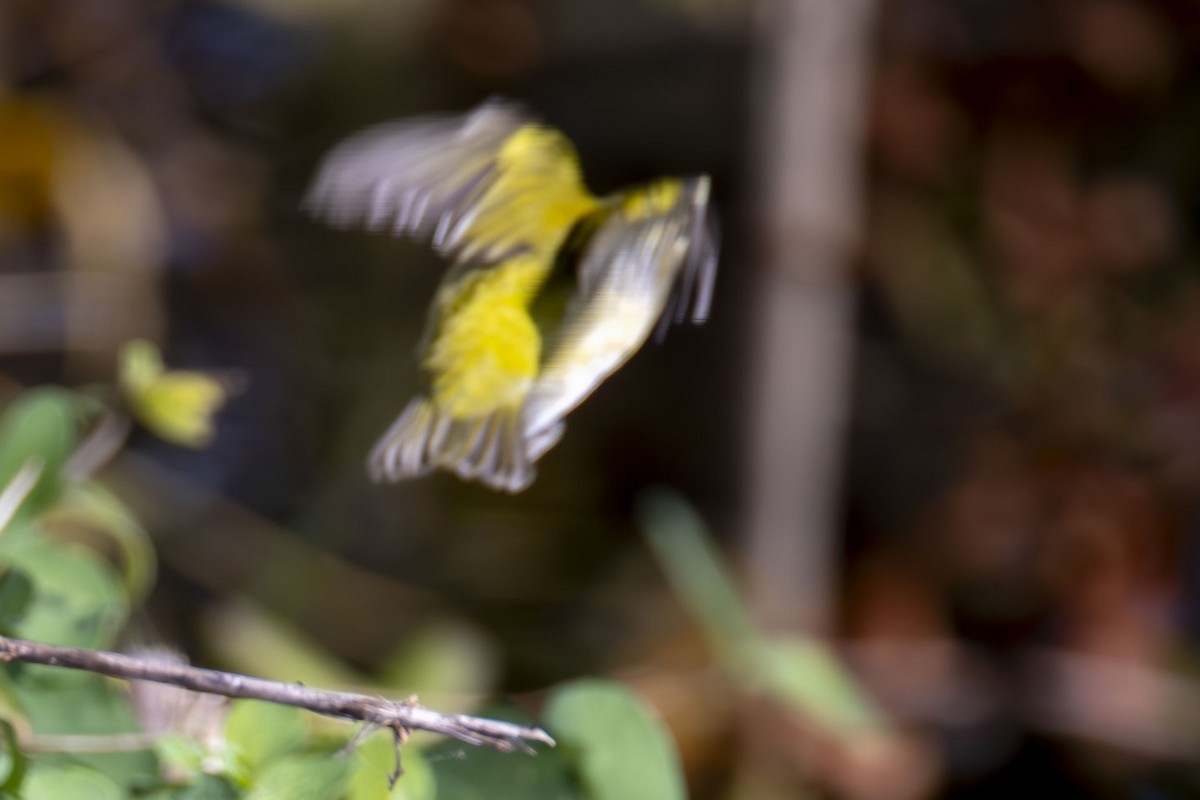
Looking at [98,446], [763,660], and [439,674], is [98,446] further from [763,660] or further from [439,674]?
[763,660]

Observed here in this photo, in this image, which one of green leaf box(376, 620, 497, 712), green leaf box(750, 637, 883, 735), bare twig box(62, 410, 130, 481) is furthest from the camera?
green leaf box(750, 637, 883, 735)

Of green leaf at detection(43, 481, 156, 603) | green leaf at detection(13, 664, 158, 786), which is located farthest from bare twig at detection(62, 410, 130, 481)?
green leaf at detection(13, 664, 158, 786)

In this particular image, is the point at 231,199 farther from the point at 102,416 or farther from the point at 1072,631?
the point at 1072,631

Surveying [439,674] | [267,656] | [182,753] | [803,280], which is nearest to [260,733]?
[182,753]

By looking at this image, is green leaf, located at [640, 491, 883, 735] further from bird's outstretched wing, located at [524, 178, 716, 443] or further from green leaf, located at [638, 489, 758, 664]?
bird's outstretched wing, located at [524, 178, 716, 443]

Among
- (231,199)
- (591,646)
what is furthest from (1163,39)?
(231,199)

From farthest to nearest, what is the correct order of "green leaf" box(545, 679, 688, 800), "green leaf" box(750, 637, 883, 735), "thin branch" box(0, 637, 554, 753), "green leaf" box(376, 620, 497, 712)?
"green leaf" box(750, 637, 883, 735), "green leaf" box(376, 620, 497, 712), "green leaf" box(545, 679, 688, 800), "thin branch" box(0, 637, 554, 753)
